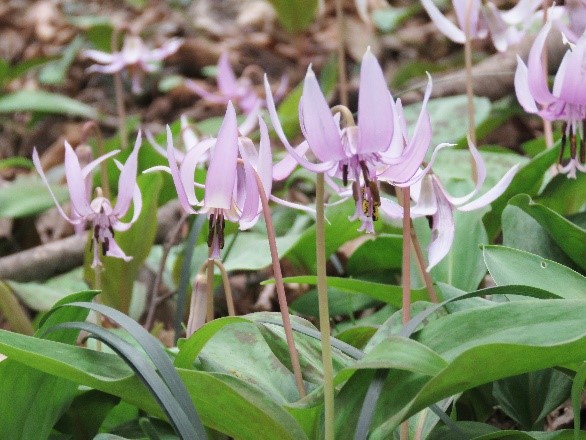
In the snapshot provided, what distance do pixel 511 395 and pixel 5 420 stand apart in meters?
0.85

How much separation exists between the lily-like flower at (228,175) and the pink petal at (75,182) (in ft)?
0.96

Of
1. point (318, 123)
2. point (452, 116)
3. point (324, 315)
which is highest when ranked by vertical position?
point (318, 123)

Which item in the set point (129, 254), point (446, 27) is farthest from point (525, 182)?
point (129, 254)

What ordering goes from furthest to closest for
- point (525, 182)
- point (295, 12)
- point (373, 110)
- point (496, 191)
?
point (295, 12) < point (525, 182) < point (496, 191) < point (373, 110)

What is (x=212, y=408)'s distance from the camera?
117 cm

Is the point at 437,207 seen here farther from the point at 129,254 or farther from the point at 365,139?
the point at 129,254

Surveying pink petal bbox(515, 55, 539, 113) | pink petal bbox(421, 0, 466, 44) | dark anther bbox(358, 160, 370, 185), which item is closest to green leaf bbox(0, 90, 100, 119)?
pink petal bbox(421, 0, 466, 44)

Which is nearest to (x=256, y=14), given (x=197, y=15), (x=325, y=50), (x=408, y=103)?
(x=197, y=15)

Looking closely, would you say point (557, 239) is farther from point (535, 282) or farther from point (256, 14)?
point (256, 14)

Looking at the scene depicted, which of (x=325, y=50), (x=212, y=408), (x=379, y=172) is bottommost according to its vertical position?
(x=325, y=50)

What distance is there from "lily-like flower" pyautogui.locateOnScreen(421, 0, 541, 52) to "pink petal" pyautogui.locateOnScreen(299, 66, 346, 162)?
1.04 m

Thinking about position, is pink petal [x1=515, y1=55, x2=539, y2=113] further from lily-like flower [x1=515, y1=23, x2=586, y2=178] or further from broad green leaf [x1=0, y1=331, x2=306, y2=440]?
broad green leaf [x1=0, y1=331, x2=306, y2=440]

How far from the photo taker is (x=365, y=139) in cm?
103

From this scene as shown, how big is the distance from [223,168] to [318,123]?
21 cm
